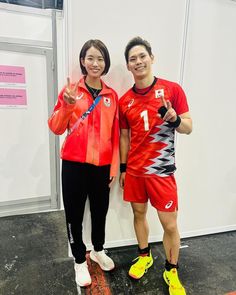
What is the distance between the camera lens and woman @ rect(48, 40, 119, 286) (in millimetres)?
1427

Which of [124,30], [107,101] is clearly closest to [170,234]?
[107,101]

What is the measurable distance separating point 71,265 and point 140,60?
1639mm

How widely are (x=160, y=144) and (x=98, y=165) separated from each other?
1.43 ft

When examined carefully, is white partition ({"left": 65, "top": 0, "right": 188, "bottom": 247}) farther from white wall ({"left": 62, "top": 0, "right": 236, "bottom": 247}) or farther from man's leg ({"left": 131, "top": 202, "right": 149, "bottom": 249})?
man's leg ({"left": 131, "top": 202, "right": 149, "bottom": 249})

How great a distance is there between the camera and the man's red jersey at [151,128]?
149 cm

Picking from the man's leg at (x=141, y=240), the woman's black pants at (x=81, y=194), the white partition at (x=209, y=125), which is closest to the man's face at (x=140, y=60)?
the white partition at (x=209, y=125)

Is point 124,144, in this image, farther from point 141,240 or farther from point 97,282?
point 97,282

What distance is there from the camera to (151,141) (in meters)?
1.54

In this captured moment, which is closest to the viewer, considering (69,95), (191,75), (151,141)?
(69,95)

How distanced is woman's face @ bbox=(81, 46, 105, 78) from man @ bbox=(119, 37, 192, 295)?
185 millimetres

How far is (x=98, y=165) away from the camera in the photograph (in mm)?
1516

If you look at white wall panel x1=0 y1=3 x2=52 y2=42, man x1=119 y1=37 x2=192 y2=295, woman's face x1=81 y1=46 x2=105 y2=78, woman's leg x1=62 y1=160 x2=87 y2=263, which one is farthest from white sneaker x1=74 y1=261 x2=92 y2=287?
white wall panel x1=0 y1=3 x2=52 y2=42

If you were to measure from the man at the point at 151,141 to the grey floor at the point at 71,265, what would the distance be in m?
0.16

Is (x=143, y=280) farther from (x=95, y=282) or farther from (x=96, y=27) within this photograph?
(x=96, y=27)
